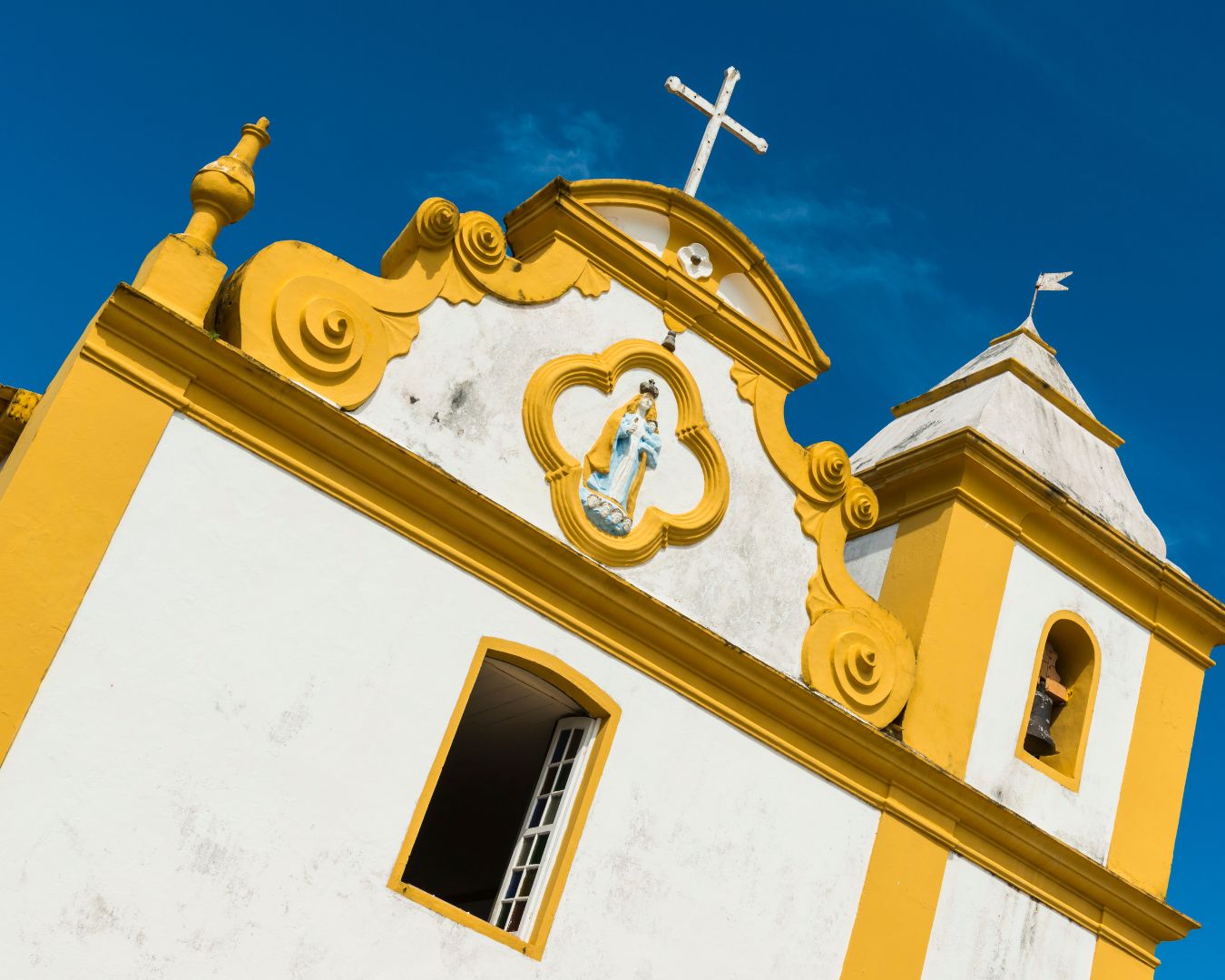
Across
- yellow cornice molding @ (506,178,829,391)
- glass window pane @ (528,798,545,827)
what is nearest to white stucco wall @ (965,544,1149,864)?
yellow cornice molding @ (506,178,829,391)

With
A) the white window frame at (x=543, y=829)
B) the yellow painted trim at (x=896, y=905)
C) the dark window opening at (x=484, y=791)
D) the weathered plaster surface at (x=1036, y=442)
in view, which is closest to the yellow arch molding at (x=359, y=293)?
the dark window opening at (x=484, y=791)

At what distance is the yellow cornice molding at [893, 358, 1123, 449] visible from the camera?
14352 mm

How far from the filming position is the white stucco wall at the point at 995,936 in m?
11.7

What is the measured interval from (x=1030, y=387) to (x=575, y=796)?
6.20 m

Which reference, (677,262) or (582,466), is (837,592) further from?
(677,262)

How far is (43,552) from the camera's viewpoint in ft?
28.8

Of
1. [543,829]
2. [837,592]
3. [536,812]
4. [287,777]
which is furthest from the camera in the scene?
[837,592]

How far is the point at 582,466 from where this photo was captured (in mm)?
10984

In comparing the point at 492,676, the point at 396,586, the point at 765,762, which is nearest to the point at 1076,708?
the point at 765,762

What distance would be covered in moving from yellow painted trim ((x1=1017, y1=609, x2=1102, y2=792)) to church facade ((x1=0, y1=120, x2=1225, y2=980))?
0.12 feet

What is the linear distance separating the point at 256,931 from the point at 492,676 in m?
2.66

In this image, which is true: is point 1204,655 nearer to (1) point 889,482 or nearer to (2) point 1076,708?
(2) point 1076,708

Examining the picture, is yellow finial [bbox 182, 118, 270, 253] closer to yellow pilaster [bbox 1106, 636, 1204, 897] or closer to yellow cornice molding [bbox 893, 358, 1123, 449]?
yellow cornice molding [bbox 893, 358, 1123, 449]

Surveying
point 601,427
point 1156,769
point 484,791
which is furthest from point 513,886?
point 1156,769
